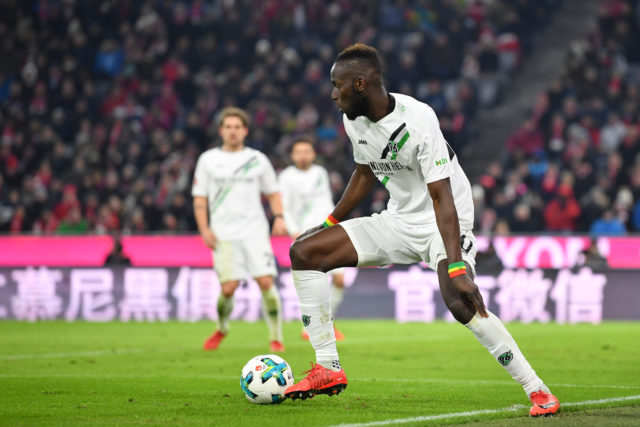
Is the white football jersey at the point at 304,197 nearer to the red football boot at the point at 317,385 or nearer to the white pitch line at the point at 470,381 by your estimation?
the white pitch line at the point at 470,381

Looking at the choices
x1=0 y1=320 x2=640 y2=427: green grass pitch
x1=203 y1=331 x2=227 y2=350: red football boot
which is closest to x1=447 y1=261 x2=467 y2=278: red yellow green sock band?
x1=0 y1=320 x2=640 y2=427: green grass pitch

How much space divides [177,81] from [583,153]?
1001cm

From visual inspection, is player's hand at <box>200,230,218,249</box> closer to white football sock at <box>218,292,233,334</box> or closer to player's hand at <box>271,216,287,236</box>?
white football sock at <box>218,292,233,334</box>

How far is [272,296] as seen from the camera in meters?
11.2

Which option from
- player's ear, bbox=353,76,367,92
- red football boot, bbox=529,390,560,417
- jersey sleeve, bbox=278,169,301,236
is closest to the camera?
red football boot, bbox=529,390,560,417

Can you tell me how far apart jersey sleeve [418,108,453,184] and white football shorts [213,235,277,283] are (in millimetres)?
4969

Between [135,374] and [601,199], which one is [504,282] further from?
[135,374]

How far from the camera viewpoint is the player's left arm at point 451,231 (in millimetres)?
6055

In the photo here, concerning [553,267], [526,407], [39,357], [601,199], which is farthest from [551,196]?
[526,407]

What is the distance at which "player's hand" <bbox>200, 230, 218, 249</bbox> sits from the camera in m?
11.2

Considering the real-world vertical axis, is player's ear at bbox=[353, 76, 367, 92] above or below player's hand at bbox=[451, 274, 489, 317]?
above

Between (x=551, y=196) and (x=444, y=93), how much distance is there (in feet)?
16.2

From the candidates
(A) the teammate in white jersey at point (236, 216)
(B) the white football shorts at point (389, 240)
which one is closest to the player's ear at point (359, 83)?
(B) the white football shorts at point (389, 240)

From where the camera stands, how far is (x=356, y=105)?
21.6 feet
